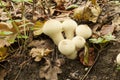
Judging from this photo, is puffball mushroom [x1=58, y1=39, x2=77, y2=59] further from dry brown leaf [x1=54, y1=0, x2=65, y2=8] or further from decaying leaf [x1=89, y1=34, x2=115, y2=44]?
dry brown leaf [x1=54, y1=0, x2=65, y2=8]

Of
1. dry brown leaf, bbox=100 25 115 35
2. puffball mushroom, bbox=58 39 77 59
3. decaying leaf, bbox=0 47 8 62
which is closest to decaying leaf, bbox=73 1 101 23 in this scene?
dry brown leaf, bbox=100 25 115 35

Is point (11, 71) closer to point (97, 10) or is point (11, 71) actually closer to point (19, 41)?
point (19, 41)

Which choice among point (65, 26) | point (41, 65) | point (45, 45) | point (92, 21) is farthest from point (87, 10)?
point (41, 65)

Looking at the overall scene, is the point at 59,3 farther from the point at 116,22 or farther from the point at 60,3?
the point at 116,22

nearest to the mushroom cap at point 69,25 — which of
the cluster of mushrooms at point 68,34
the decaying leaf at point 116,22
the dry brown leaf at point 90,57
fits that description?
the cluster of mushrooms at point 68,34

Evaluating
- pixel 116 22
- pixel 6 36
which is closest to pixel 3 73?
pixel 6 36

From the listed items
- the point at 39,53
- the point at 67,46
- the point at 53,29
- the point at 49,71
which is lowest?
the point at 49,71
